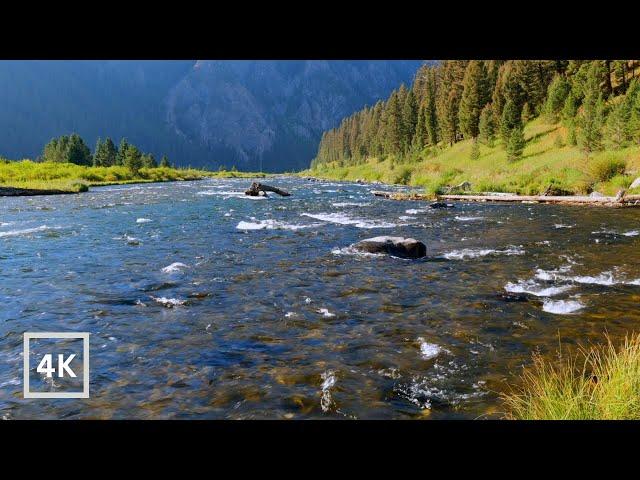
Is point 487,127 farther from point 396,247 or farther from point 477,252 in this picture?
point 396,247

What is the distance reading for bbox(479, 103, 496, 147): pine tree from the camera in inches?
2926

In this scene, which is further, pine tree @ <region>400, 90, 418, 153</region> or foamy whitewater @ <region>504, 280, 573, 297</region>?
pine tree @ <region>400, 90, 418, 153</region>

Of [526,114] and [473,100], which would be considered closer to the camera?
[526,114]

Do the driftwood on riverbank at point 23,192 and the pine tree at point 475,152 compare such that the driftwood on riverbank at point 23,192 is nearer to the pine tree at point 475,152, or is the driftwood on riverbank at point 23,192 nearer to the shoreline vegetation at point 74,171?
the shoreline vegetation at point 74,171

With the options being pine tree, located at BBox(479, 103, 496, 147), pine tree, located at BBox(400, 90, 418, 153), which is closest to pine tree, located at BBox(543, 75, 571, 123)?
pine tree, located at BBox(479, 103, 496, 147)

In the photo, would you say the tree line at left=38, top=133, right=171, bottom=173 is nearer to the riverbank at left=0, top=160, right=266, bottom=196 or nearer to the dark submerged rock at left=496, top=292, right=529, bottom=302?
the riverbank at left=0, top=160, right=266, bottom=196

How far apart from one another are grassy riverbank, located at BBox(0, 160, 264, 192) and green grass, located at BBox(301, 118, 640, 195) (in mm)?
46525

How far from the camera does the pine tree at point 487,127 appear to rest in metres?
74.3

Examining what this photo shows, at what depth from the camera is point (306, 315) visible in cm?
1105

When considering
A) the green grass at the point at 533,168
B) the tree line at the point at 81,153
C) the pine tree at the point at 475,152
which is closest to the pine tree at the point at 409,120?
the green grass at the point at 533,168

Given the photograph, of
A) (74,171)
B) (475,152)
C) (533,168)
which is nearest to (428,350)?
(533,168)

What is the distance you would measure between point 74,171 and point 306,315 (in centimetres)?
8807

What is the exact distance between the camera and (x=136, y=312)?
11.3m
